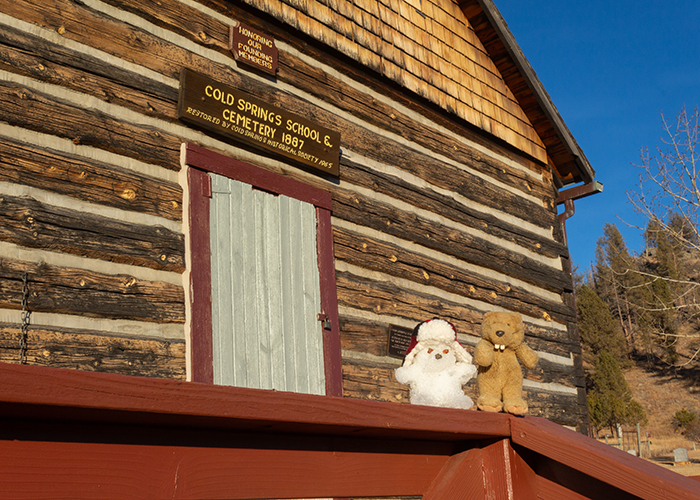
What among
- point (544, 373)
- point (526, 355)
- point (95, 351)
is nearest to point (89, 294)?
point (95, 351)

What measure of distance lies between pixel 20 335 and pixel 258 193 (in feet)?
6.78

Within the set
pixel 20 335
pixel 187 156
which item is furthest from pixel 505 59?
pixel 20 335

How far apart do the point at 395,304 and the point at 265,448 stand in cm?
472

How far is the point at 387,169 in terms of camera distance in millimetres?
6422

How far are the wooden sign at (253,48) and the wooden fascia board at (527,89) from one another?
3666 millimetres

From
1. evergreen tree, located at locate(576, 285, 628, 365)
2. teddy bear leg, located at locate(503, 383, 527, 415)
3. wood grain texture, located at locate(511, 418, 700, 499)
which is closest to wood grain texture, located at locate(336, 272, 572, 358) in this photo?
teddy bear leg, located at locate(503, 383, 527, 415)

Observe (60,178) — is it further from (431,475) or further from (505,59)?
(505,59)

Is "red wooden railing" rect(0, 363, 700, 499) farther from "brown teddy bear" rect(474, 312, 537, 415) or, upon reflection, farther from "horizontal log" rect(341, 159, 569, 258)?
"horizontal log" rect(341, 159, 569, 258)

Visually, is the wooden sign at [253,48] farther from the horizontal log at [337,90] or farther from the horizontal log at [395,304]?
the horizontal log at [395,304]

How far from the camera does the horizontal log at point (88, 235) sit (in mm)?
3619

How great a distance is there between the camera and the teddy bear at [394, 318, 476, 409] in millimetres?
2988

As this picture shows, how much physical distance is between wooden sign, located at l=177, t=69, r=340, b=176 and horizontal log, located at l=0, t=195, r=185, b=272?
38.2 inches

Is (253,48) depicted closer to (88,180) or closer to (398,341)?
(88,180)

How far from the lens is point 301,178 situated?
5453mm
